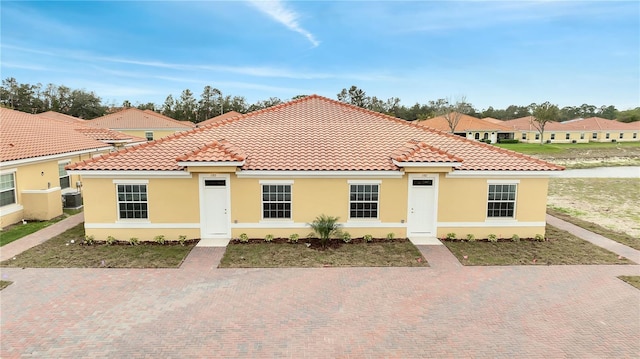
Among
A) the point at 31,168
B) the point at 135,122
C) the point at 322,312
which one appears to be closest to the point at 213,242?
the point at 322,312

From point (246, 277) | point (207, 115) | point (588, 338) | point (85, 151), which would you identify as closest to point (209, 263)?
point (246, 277)

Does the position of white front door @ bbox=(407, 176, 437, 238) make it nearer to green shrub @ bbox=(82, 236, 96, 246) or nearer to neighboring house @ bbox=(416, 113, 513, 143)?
green shrub @ bbox=(82, 236, 96, 246)

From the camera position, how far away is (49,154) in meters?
17.8

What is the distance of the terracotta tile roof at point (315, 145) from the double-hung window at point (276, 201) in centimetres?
75

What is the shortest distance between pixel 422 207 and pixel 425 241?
3.97 feet

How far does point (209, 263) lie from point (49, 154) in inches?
476

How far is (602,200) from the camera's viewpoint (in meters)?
22.4

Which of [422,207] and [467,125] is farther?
[467,125]

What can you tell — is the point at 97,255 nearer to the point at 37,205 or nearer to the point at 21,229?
the point at 21,229

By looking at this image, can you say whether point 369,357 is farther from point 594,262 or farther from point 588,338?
point 594,262

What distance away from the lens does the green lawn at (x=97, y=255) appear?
11.0m

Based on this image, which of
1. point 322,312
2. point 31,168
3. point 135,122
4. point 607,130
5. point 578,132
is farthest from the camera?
point 607,130

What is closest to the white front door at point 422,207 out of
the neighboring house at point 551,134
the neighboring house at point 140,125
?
the neighboring house at point 140,125

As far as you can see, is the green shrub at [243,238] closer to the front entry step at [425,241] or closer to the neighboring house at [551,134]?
the front entry step at [425,241]
